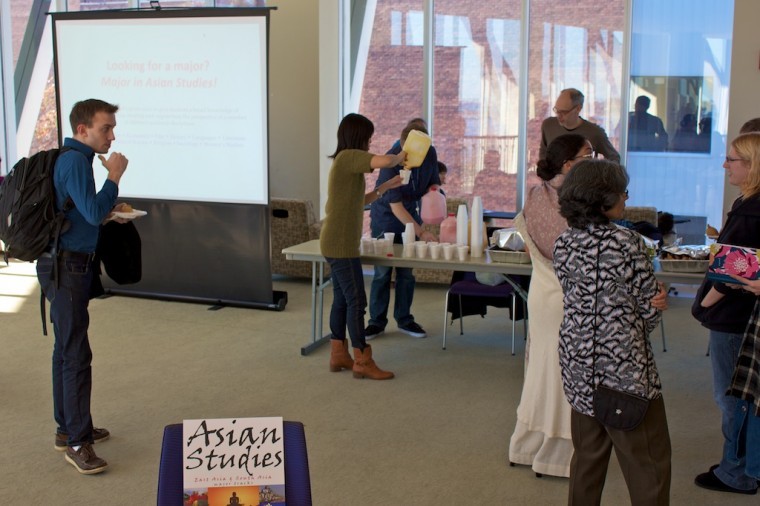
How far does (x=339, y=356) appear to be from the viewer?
16.1ft

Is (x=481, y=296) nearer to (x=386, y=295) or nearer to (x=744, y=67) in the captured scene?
(x=386, y=295)

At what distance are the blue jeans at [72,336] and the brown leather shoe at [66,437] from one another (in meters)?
0.14

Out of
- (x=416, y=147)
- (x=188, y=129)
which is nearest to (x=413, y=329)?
(x=416, y=147)

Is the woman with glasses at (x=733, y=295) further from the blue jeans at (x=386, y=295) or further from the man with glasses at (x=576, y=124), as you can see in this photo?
the blue jeans at (x=386, y=295)

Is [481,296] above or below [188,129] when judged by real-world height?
below

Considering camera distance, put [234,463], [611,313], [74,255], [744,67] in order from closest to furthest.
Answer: [234,463] < [611,313] < [74,255] < [744,67]

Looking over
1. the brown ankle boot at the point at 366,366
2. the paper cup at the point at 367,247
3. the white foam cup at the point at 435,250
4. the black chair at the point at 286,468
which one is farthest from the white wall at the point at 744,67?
the black chair at the point at 286,468

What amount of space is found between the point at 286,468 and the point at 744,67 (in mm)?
6032

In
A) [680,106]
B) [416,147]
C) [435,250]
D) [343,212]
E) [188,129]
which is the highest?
[680,106]

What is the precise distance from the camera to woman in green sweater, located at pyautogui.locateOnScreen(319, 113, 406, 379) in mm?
4422

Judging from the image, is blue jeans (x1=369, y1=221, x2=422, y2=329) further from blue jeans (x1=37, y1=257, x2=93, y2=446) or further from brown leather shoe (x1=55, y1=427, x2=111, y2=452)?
blue jeans (x1=37, y1=257, x2=93, y2=446)

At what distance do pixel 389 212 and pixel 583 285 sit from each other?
313cm

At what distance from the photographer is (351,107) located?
8.19 metres

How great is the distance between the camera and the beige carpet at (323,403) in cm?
346
